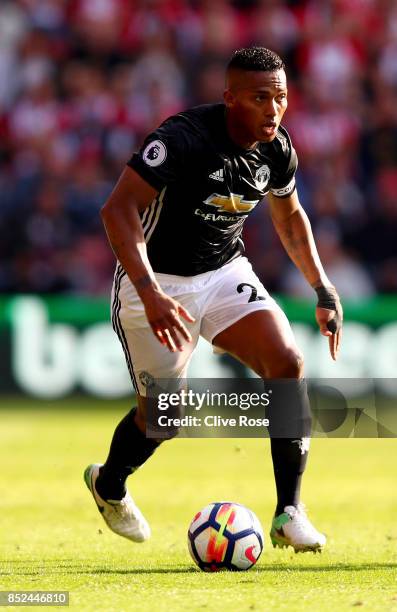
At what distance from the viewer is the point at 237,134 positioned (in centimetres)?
620

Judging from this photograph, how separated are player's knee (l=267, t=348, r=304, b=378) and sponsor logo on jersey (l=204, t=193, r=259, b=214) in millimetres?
801

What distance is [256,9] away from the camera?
1653cm

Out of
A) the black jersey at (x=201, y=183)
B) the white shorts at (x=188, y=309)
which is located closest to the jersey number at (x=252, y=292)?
the white shorts at (x=188, y=309)

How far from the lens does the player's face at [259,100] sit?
6.01 metres

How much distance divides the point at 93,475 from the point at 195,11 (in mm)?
10947

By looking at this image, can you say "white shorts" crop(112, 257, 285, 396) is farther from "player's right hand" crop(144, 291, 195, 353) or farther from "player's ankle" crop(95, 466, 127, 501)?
"player's right hand" crop(144, 291, 195, 353)

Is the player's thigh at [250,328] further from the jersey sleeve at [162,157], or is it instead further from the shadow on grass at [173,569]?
the shadow on grass at [173,569]

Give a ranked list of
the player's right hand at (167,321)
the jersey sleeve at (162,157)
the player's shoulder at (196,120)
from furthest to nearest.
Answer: the player's shoulder at (196,120), the jersey sleeve at (162,157), the player's right hand at (167,321)

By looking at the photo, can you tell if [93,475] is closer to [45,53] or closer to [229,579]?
[229,579]

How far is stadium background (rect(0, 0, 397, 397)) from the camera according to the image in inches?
550

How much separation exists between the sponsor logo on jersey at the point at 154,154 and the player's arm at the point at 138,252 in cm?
9

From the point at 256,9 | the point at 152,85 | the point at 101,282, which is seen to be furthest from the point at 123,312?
the point at 256,9

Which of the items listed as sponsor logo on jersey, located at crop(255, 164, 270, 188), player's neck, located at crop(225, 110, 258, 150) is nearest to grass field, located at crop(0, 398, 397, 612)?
sponsor logo on jersey, located at crop(255, 164, 270, 188)

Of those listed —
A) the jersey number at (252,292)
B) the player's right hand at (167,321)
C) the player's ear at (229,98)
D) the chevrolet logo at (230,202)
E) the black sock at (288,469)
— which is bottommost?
the black sock at (288,469)
